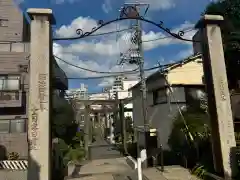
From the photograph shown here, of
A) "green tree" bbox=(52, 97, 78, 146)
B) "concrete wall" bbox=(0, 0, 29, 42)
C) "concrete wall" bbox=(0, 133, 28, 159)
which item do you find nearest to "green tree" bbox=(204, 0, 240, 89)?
"concrete wall" bbox=(0, 0, 29, 42)

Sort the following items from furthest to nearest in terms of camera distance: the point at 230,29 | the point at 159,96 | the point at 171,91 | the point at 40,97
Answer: the point at 159,96
the point at 171,91
the point at 230,29
the point at 40,97

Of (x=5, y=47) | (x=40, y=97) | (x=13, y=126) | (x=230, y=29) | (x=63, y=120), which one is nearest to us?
(x=40, y=97)

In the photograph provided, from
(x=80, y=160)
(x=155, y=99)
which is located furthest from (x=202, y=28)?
(x=80, y=160)

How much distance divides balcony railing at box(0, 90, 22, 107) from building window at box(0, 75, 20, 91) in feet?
1.24

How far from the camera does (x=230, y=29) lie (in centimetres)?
1431

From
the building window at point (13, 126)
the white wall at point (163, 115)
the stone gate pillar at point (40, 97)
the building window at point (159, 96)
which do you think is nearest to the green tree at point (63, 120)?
the building window at point (13, 126)

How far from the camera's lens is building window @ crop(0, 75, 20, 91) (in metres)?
21.6

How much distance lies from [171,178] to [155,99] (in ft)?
32.6

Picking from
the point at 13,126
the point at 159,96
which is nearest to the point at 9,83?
the point at 13,126

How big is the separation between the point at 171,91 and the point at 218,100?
9.68m

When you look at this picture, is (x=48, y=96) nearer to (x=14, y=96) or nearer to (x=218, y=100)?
(x=218, y=100)

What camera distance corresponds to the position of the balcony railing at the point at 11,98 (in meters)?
21.3

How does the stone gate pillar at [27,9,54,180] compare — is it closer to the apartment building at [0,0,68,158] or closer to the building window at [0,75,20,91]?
the apartment building at [0,0,68,158]

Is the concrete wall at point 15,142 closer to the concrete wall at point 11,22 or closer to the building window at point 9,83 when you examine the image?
the building window at point 9,83
